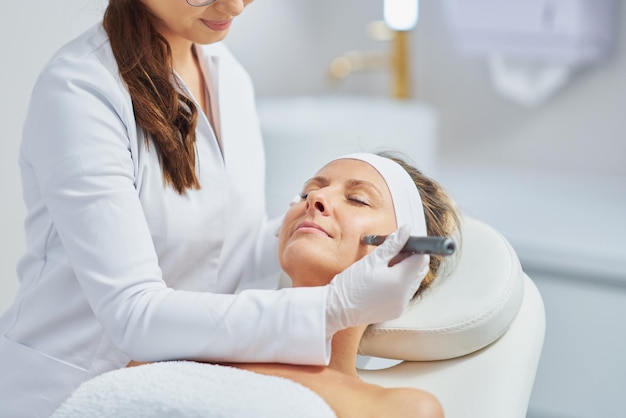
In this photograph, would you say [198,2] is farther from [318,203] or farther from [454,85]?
[454,85]

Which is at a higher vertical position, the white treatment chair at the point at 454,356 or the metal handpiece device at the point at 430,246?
the metal handpiece device at the point at 430,246

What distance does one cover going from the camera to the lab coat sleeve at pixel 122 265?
1.06 m

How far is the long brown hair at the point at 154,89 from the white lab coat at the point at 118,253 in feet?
0.06

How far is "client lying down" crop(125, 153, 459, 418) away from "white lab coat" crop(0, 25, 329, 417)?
0.07 metres

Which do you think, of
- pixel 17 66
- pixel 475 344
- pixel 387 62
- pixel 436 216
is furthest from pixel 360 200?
pixel 387 62

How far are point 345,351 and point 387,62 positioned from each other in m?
1.78

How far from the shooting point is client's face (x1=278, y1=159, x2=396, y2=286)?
3.90 feet

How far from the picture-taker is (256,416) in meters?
0.96

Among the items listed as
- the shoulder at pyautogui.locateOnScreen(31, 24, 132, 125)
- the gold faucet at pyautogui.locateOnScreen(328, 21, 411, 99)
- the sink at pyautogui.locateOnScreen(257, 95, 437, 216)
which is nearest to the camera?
the shoulder at pyautogui.locateOnScreen(31, 24, 132, 125)

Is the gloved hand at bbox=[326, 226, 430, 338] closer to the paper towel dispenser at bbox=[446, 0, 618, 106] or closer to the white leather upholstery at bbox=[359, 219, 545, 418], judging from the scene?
the white leather upholstery at bbox=[359, 219, 545, 418]

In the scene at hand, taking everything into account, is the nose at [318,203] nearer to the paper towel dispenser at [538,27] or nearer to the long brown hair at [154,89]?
the long brown hair at [154,89]

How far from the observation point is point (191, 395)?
995 millimetres

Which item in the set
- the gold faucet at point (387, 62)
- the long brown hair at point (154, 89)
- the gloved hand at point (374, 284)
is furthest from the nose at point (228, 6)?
the gold faucet at point (387, 62)

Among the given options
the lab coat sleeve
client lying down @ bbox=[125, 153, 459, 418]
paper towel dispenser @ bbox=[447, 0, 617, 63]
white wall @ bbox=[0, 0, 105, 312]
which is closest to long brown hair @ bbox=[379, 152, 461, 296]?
client lying down @ bbox=[125, 153, 459, 418]
